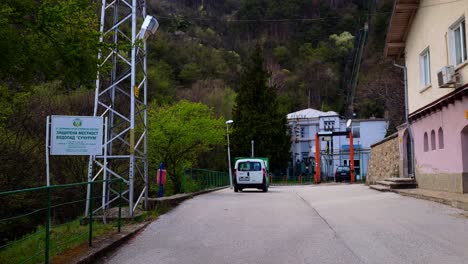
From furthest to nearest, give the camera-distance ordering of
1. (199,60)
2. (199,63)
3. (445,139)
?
(199,60) < (199,63) < (445,139)

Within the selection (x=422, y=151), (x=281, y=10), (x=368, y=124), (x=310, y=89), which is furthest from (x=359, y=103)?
(x=422, y=151)

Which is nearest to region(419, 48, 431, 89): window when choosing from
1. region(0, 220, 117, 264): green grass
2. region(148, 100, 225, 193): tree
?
region(148, 100, 225, 193): tree

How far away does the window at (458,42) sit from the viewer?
15844mm

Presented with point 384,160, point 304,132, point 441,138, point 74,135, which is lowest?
point 384,160

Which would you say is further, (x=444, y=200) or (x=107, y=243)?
(x=444, y=200)

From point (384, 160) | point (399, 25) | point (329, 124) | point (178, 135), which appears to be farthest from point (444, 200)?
point (329, 124)

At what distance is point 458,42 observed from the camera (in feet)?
54.1

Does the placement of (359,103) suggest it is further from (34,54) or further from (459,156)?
(34,54)

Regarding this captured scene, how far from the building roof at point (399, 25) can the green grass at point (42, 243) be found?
15985 millimetres

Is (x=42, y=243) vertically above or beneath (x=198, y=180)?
beneath

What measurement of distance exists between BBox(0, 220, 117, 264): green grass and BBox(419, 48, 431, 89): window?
1466 centimetres

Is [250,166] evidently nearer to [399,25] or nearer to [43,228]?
[399,25]

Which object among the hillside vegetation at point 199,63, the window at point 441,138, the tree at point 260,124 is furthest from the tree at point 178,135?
the tree at point 260,124

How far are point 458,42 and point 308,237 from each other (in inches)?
402
